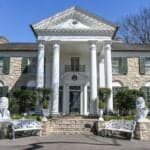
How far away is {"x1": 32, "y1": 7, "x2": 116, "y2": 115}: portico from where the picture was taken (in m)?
22.6

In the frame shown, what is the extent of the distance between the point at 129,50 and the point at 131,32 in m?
15.3

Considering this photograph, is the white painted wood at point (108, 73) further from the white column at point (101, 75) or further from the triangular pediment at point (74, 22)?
the white column at point (101, 75)

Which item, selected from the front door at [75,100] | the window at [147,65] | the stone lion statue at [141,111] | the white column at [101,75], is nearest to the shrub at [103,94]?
the white column at [101,75]

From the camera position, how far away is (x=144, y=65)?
26.9 m

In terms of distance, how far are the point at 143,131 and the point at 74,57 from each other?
44.1ft

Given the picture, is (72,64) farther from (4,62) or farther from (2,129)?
(2,129)

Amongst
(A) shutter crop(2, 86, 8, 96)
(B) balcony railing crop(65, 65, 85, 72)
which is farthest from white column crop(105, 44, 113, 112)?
(A) shutter crop(2, 86, 8, 96)

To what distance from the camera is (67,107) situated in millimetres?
25141

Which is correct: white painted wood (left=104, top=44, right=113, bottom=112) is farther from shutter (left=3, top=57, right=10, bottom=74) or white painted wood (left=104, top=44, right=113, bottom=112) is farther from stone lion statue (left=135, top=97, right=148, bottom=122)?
shutter (left=3, top=57, right=10, bottom=74)

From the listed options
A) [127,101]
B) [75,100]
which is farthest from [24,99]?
[127,101]

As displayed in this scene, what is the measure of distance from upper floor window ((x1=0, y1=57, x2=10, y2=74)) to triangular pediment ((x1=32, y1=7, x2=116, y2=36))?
17.3 feet

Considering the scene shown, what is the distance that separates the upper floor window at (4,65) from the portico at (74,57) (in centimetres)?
350

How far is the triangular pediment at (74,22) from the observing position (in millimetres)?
23172

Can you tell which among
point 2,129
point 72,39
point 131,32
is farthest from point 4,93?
point 131,32
